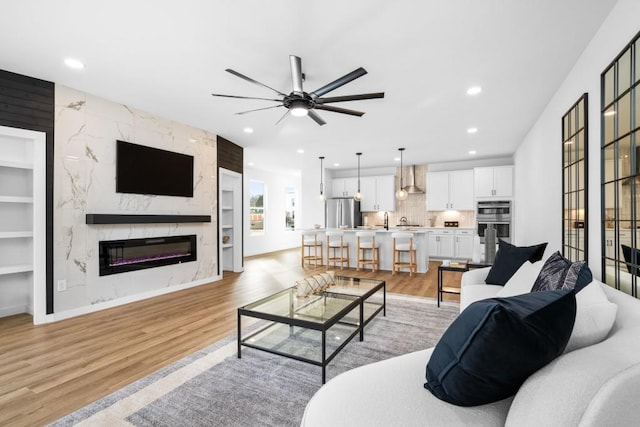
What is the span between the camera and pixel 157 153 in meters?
4.68

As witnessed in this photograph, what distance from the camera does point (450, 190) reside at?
828cm

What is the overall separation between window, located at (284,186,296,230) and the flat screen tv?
5825 mm

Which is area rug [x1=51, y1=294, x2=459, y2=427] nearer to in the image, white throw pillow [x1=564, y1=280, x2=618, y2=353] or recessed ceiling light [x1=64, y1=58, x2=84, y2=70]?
white throw pillow [x1=564, y1=280, x2=618, y2=353]

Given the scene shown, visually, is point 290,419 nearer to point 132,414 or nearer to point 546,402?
point 132,414

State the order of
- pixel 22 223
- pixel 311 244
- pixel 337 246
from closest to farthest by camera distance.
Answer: pixel 22 223 < pixel 337 246 < pixel 311 244

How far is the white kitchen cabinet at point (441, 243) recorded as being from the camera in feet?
26.3

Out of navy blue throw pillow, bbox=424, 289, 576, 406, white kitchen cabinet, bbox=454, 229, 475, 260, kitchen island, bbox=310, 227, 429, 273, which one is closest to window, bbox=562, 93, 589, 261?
navy blue throw pillow, bbox=424, 289, 576, 406

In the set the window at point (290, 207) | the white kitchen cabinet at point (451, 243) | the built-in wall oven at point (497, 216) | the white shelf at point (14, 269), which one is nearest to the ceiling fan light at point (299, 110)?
the white shelf at point (14, 269)

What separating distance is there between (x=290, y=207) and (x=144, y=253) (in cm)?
682

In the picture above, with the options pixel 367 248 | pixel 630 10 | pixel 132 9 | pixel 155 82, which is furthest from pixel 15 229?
pixel 630 10

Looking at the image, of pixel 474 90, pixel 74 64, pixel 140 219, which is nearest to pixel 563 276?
pixel 474 90

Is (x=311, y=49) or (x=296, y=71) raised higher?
(x=311, y=49)

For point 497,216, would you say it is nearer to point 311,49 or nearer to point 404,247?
point 404,247

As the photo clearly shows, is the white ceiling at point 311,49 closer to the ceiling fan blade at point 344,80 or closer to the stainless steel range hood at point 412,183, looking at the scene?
the ceiling fan blade at point 344,80
